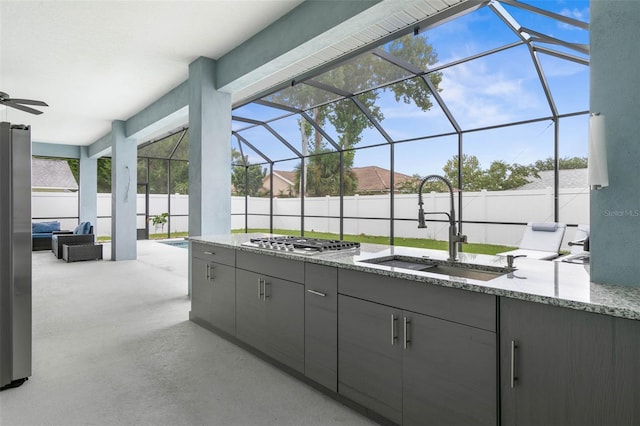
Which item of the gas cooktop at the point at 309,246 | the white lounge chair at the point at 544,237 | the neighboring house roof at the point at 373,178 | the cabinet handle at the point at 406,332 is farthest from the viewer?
the neighboring house roof at the point at 373,178

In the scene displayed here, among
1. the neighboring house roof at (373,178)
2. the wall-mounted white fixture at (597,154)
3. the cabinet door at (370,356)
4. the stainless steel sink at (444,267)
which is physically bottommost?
the cabinet door at (370,356)

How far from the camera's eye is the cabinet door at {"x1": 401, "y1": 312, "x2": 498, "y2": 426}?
1531 millimetres

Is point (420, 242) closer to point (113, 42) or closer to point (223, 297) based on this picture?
point (223, 297)

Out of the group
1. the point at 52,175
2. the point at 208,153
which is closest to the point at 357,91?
the point at 208,153

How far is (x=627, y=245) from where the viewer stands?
1.59 meters

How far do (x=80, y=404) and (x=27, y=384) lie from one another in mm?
565

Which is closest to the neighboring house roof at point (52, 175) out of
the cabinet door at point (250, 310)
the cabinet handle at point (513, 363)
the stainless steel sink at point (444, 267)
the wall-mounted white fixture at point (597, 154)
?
the cabinet door at point (250, 310)

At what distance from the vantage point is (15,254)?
2.44m

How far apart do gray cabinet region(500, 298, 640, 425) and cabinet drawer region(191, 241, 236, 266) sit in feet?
7.37

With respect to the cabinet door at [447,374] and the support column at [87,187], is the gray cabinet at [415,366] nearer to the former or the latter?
the cabinet door at [447,374]

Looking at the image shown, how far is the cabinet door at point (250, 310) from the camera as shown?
2811 mm

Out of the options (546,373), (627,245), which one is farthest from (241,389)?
(627,245)

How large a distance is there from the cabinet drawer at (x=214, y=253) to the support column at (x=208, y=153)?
77 cm

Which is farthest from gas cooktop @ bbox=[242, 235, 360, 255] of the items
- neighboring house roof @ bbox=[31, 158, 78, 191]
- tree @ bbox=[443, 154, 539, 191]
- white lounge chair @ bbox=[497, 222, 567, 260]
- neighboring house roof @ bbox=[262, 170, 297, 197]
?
neighboring house roof @ bbox=[262, 170, 297, 197]
